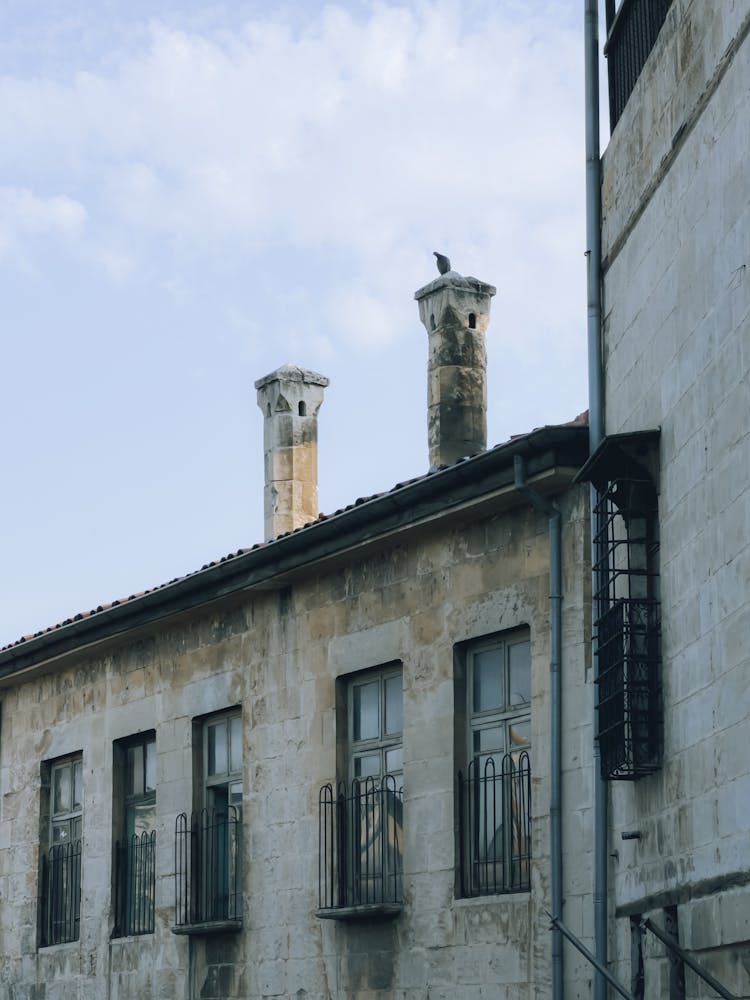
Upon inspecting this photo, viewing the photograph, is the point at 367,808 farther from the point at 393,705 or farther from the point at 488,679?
the point at 488,679

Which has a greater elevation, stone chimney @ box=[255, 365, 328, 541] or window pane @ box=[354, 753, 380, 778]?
stone chimney @ box=[255, 365, 328, 541]

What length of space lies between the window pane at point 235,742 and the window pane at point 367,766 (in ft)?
5.81

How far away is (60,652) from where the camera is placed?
66.7 ft

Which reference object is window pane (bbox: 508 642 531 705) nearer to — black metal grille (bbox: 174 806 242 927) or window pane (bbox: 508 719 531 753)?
window pane (bbox: 508 719 531 753)

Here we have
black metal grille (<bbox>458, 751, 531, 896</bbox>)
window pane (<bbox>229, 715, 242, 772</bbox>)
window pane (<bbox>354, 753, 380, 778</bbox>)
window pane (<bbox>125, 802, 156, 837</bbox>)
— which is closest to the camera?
black metal grille (<bbox>458, 751, 531, 896</bbox>)

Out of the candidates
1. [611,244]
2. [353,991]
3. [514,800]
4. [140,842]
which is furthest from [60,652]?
[611,244]

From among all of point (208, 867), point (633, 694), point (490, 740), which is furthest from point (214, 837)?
point (633, 694)

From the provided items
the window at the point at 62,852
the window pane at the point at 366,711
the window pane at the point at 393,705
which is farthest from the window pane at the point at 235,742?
the window at the point at 62,852

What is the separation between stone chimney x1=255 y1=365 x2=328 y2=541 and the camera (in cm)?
2256

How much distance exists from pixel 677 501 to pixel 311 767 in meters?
5.43

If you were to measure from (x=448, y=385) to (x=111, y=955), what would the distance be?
619cm

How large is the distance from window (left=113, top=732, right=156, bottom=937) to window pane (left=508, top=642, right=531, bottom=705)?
17.6ft

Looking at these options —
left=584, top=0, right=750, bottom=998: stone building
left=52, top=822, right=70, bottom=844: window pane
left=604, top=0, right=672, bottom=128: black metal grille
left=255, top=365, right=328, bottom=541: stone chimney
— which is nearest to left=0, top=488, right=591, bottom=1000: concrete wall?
left=52, top=822, right=70, bottom=844: window pane

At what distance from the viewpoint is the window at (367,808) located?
51.4ft
